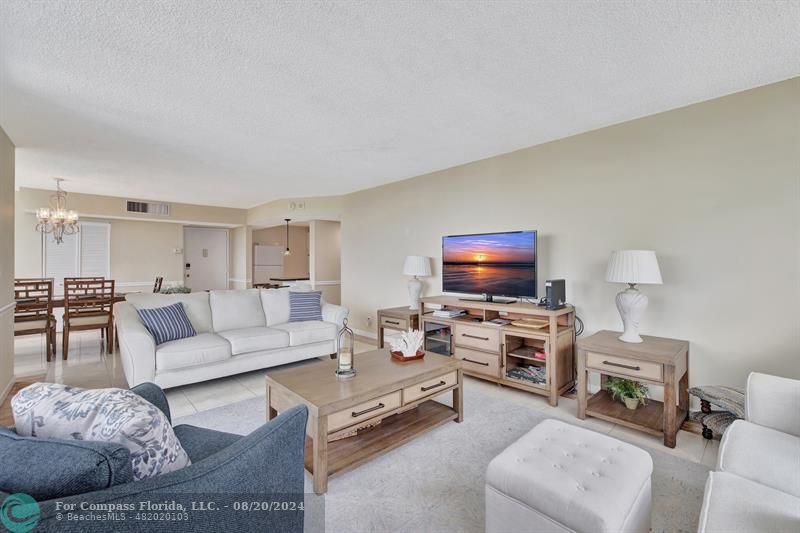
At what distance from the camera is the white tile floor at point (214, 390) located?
7.95ft

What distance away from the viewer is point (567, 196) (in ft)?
11.4

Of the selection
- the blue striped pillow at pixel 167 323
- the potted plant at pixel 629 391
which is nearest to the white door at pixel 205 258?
the blue striped pillow at pixel 167 323

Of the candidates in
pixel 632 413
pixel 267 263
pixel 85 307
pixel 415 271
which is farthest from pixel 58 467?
pixel 267 263

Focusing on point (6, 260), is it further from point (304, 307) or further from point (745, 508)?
point (745, 508)

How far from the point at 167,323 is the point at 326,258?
4.17m

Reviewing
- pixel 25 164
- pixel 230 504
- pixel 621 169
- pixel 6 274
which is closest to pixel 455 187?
pixel 621 169

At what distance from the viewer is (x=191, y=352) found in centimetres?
327

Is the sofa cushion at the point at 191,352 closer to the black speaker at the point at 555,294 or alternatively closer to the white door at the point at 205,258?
the black speaker at the point at 555,294

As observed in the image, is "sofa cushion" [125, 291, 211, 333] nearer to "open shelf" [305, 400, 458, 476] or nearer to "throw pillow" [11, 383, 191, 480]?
"open shelf" [305, 400, 458, 476]

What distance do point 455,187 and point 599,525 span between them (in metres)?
3.74

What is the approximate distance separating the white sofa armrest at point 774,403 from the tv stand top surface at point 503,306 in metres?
1.37

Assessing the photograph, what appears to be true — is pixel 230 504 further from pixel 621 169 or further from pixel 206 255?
pixel 206 255

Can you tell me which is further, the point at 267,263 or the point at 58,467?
the point at 267,263

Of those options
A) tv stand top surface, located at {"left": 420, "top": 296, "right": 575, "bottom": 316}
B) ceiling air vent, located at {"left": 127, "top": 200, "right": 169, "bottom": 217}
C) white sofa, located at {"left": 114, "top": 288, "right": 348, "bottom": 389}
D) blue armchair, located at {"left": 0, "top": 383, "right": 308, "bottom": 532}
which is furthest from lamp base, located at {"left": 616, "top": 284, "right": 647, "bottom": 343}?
ceiling air vent, located at {"left": 127, "top": 200, "right": 169, "bottom": 217}
